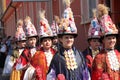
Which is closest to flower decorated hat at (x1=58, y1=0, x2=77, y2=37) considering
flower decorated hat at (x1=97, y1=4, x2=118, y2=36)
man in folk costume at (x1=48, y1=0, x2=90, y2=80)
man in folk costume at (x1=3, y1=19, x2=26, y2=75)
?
man in folk costume at (x1=48, y1=0, x2=90, y2=80)

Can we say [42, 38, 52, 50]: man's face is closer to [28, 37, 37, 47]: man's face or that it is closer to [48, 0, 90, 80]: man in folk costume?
[28, 37, 37, 47]: man's face

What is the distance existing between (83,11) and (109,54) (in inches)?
275

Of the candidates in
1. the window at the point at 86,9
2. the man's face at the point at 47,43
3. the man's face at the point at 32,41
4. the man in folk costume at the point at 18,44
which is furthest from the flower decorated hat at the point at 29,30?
the window at the point at 86,9

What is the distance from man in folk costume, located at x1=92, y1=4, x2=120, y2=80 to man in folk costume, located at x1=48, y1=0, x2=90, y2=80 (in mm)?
192

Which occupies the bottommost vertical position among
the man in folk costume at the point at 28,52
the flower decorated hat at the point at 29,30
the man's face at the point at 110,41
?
the man in folk costume at the point at 28,52

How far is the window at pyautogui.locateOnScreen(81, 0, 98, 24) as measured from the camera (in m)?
12.8

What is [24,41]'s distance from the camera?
1037 cm

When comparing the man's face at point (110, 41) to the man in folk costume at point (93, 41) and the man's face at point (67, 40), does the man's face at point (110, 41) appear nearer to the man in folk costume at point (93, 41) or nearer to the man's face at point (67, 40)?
the man's face at point (67, 40)

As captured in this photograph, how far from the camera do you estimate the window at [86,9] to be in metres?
12.8

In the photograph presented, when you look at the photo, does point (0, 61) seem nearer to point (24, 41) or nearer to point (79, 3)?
point (79, 3)

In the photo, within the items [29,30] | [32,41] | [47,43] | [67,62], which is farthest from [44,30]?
[67,62]

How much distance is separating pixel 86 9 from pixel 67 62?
6712 mm

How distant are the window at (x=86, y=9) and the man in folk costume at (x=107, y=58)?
605 cm

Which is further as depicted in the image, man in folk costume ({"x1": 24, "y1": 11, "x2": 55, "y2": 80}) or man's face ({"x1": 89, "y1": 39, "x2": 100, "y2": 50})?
man's face ({"x1": 89, "y1": 39, "x2": 100, "y2": 50})
